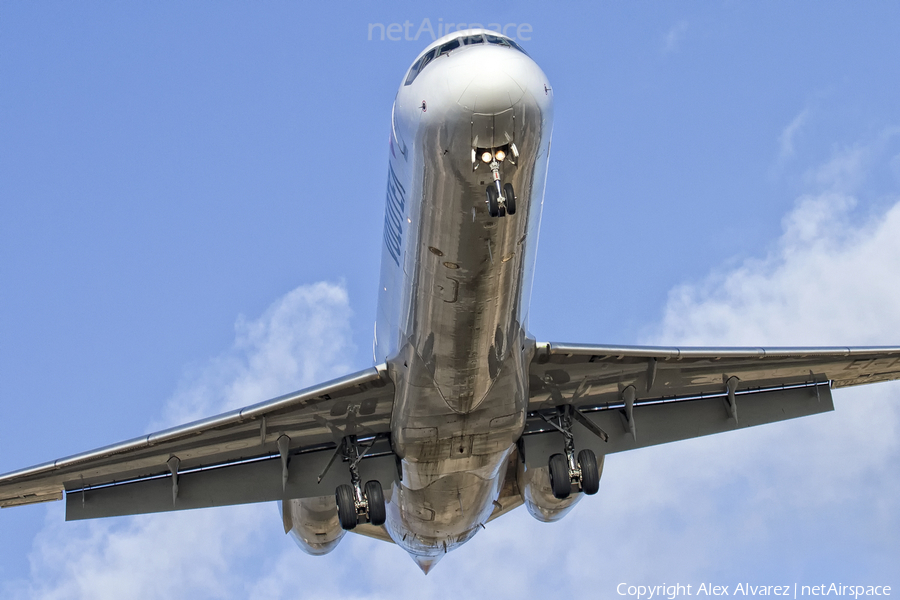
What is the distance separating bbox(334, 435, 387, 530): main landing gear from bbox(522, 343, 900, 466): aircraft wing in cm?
344

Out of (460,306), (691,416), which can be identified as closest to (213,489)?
(460,306)

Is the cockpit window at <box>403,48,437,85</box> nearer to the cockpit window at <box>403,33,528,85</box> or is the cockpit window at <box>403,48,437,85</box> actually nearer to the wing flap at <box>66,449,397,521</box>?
the cockpit window at <box>403,33,528,85</box>

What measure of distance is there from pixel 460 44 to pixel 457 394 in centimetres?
661

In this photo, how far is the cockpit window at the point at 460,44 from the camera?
1434 centimetres

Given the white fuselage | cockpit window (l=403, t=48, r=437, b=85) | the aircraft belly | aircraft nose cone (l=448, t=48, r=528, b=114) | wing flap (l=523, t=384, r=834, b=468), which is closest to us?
aircraft nose cone (l=448, t=48, r=528, b=114)

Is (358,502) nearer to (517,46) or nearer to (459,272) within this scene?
(459,272)

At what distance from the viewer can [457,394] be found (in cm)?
1844

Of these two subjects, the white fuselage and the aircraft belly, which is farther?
the aircraft belly

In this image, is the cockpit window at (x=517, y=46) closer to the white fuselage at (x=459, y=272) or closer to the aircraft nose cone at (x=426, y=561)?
the white fuselage at (x=459, y=272)

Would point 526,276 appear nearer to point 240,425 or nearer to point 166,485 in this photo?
point 240,425

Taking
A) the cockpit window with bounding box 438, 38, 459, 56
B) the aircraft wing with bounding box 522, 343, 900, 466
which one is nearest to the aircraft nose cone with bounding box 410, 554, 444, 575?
the aircraft wing with bounding box 522, 343, 900, 466

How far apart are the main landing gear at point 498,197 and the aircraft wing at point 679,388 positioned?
21.7ft

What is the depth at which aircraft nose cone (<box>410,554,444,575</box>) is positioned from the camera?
25.8 meters

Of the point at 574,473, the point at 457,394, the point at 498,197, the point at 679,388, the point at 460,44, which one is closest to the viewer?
the point at 498,197
